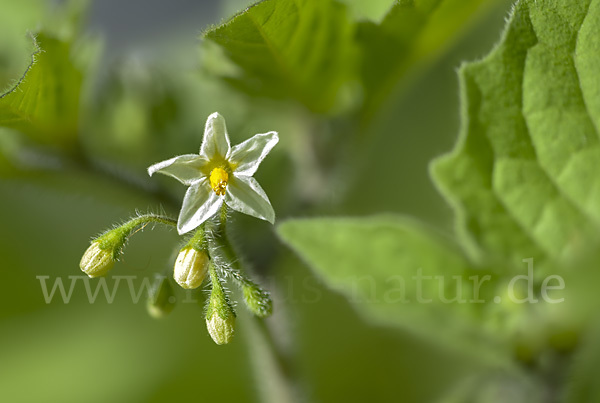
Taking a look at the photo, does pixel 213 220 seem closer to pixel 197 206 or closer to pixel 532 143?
pixel 197 206

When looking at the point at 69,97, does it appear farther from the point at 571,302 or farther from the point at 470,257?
the point at 571,302

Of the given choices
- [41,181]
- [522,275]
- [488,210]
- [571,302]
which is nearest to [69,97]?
[41,181]

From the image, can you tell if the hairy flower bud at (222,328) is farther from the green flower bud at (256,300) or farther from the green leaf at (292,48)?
the green leaf at (292,48)

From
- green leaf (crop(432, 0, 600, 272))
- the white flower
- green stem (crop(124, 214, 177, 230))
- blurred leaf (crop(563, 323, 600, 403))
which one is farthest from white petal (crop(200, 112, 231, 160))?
blurred leaf (crop(563, 323, 600, 403))

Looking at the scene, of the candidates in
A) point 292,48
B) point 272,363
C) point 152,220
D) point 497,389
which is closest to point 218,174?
point 152,220

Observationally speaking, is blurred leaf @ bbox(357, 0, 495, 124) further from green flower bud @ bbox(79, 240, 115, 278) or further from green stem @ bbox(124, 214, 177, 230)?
green flower bud @ bbox(79, 240, 115, 278)

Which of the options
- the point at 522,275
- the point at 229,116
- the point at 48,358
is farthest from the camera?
the point at 48,358
